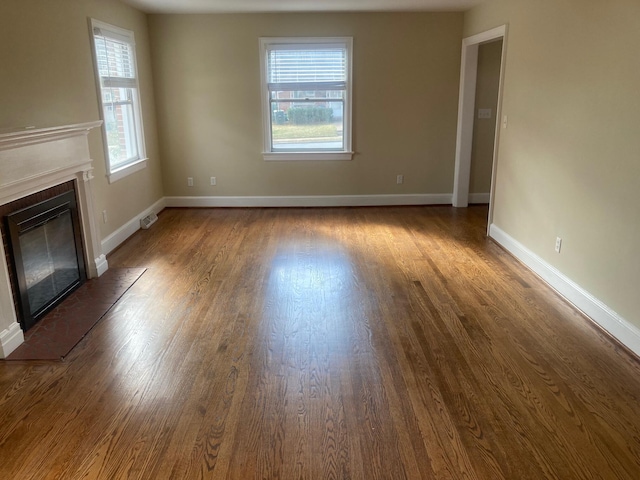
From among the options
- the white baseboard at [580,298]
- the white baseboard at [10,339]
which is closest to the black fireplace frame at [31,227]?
the white baseboard at [10,339]

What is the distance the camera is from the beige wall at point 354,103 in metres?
6.11

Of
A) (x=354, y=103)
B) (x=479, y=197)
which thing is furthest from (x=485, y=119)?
(x=354, y=103)

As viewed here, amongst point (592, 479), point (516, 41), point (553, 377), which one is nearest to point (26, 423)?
→ point (592, 479)

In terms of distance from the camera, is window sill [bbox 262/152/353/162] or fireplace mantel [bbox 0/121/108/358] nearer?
fireplace mantel [bbox 0/121/108/358]

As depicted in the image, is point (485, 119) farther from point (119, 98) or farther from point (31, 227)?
point (31, 227)

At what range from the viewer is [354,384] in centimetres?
265

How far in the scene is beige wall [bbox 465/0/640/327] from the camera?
2.99 meters

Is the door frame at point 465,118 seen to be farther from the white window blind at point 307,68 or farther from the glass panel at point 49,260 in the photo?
the glass panel at point 49,260

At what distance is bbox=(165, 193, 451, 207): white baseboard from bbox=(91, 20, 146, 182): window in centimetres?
99

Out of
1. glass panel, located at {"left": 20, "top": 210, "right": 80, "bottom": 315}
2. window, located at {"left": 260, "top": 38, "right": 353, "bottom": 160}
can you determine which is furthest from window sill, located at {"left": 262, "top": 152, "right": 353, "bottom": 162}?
glass panel, located at {"left": 20, "top": 210, "right": 80, "bottom": 315}

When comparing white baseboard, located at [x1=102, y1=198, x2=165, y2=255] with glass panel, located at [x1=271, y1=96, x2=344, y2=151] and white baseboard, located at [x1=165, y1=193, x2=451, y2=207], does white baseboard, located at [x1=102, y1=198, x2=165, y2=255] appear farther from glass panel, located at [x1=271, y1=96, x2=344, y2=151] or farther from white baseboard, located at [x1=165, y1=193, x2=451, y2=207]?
glass panel, located at [x1=271, y1=96, x2=344, y2=151]

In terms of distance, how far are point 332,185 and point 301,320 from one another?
3549 millimetres

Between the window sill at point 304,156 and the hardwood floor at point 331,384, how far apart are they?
97.7 inches

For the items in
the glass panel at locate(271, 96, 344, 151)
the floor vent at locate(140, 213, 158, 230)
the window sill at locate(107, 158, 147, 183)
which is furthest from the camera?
the glass panel at locate(271, 96, 344, 151)
